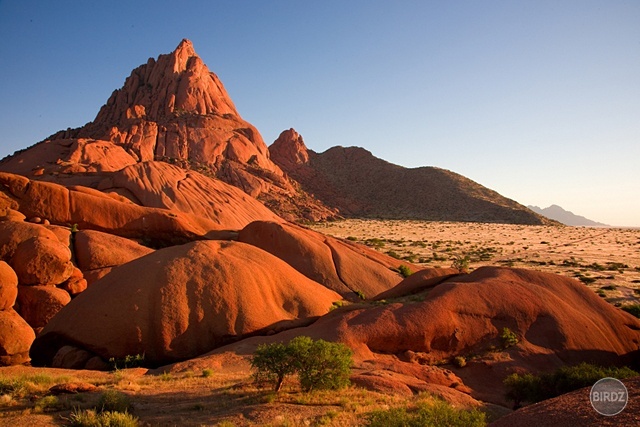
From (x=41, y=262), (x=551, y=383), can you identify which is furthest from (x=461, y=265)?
(x=41, y=262)

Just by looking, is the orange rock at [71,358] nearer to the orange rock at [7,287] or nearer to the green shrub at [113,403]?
the orange rock at [7,287]

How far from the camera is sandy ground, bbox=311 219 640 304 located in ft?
120

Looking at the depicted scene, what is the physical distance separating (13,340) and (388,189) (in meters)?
115

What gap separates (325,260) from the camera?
25.9 metres

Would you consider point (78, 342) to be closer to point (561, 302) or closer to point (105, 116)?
point (561, 302)

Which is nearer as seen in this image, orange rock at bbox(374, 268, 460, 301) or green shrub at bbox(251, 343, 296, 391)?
green shrub at bbox(251, 343, 296, 391)

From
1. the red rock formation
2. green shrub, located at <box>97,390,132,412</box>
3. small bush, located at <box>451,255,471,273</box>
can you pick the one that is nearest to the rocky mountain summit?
small bush, located at <box>451,255,471,273</box>

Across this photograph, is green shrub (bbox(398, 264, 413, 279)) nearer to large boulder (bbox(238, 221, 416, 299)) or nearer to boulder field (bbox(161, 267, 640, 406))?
large boulder (bbox(238, 221, 416, 299))

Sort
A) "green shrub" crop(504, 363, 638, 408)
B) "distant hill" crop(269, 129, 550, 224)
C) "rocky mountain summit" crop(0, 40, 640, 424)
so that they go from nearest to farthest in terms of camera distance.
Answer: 1. "green shrub" crop(504, 363, 638, 408)
2. "rocky mountain summit" crop(0, 40, 640, 424)
3. "distant hill" crop(269, 129, 550, 224)

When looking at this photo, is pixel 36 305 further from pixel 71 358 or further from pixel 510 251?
pixel 510 251

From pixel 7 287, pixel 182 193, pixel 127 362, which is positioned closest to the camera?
pixel 127 362

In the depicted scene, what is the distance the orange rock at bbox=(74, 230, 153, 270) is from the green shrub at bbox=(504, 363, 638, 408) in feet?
65.2

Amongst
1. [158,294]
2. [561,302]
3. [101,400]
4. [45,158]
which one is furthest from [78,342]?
[45,158]

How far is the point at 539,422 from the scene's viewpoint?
6445mm
